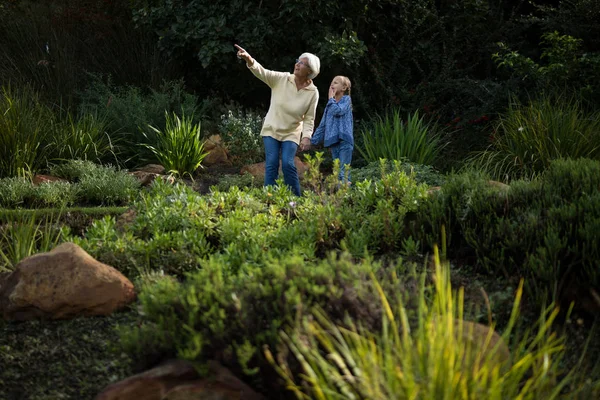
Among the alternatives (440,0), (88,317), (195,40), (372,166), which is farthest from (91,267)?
(440,0)

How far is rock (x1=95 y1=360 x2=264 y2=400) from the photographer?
2.86m

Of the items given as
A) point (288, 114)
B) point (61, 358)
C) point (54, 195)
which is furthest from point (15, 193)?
point (61, 358)

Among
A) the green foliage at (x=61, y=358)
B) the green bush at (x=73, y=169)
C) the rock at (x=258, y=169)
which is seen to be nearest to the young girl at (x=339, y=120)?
the rock at (x=258, y=169)

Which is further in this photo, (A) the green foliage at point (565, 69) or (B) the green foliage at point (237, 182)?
(A) the green foliage at point (565, 69)

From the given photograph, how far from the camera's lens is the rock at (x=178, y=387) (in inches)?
113

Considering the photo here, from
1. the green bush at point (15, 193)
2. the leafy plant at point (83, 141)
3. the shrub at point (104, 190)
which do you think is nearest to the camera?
the green bush at point (15, 193)

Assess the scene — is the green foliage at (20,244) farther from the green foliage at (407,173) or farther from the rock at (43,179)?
the green foliage at (407,173)

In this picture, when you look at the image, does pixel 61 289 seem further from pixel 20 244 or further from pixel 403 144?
pixel 403 144

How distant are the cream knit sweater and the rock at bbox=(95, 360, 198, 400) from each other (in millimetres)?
4610

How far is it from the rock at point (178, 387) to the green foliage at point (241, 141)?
7.13m

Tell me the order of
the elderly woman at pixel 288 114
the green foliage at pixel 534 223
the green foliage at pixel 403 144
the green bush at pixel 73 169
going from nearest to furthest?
the green foliage at pixel 534 223 < the elderly woman at pixel 288 114 < the green bush at pixel 73 169 < the green foliage at pixel 403 144

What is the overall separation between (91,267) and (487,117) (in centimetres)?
745

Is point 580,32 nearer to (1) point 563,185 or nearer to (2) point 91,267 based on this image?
(1) point 563,185

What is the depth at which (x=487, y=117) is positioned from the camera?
10258 millimetres
